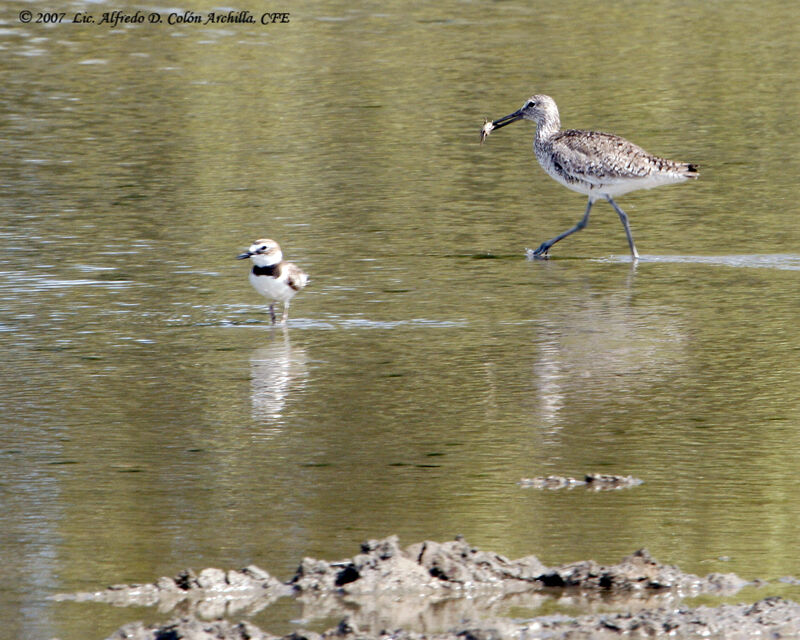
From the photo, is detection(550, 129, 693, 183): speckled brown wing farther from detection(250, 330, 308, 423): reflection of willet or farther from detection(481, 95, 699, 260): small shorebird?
detection(250, 330, 308, 423): reflection of willet

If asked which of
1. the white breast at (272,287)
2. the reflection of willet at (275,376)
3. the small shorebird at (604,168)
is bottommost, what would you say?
the reflection of willet at (275,376)

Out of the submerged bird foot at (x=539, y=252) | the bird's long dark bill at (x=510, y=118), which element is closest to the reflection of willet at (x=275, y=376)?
the submerged bird foot at (x=539, y=252)

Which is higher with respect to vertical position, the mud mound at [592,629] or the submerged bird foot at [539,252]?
the submerged bird foot at [539,252]

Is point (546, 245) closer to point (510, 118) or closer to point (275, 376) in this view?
point (510, 118)

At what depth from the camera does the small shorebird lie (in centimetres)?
1288

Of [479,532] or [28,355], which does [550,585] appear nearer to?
[479,532]

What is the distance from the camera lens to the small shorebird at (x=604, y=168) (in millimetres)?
12883

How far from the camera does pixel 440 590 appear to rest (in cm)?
590

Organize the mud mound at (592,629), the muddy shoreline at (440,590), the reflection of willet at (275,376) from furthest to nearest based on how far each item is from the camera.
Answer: the reflection of willet at (275,376)
the muddy shoreline at (440,590)
the mud mound at (592,629)

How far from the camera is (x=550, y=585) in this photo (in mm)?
5941

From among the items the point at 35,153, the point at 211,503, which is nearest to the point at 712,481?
the point at 211,503

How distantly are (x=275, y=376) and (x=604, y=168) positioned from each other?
4659 millimetres

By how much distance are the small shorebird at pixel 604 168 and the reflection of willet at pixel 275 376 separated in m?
3.39

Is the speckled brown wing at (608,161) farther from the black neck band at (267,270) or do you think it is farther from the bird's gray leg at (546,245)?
the black neck band at (267,270)
